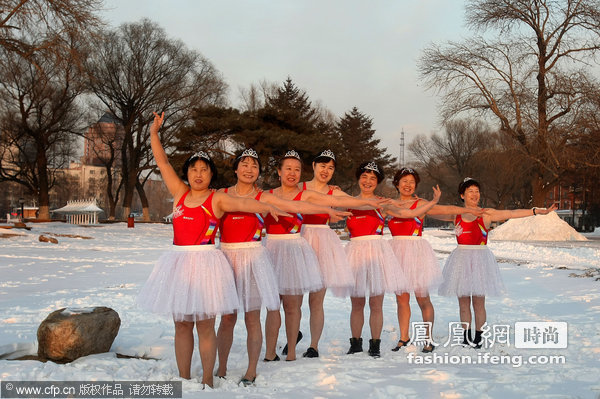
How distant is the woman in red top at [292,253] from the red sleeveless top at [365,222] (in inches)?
13.9

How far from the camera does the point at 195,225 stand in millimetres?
4531

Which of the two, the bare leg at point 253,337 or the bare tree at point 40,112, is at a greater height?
the bare tree at point 40,112

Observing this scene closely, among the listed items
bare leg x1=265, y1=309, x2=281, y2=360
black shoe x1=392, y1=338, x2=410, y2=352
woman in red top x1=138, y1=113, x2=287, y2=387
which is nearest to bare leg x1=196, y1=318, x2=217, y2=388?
woman in red top x1=138, y1=113, x2=287, y2=387

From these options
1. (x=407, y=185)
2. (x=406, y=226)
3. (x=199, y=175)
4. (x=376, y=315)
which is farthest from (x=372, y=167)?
(x=199, y=175)

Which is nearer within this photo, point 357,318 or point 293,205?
point 293,205

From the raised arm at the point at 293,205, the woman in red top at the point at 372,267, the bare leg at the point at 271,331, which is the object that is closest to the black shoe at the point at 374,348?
the woman in red top at the point at 372,267

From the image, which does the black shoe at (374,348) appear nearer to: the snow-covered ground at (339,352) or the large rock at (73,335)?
the snow-covered ground at (339,352)

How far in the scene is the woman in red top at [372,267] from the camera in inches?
227

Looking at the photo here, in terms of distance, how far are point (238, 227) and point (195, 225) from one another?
47 cm

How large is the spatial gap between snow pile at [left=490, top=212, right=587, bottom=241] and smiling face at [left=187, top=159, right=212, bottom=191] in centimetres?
2659

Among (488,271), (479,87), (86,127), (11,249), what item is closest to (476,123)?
(479,87)

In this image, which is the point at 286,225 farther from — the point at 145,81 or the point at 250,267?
the point at 145,81

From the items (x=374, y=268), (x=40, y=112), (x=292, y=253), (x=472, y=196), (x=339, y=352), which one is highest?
(x=40, y=112)

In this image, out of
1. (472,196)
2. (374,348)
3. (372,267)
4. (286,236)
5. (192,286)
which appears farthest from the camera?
(472,196)
